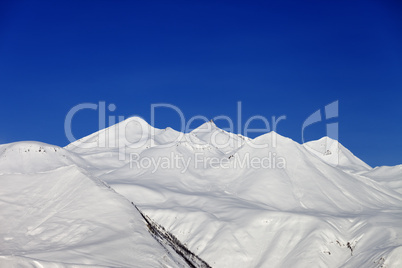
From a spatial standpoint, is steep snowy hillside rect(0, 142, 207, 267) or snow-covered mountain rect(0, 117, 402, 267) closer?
steep snowy hillside rect(0, 142, 207, 267)

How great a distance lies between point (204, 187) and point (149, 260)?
335 ft

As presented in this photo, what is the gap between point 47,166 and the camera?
16475 centimetres

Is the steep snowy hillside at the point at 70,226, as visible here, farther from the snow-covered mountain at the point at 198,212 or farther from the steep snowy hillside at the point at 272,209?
the steep snowy hillside at the point at 272,209

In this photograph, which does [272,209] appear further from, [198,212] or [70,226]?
[70,226]

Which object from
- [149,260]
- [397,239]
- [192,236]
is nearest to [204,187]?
[192,236]

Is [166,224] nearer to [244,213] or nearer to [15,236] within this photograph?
[244,213]

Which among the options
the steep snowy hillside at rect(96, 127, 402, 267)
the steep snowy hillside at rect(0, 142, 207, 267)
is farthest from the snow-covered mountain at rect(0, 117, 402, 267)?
the steep snowy hillside at rect(96, 127, 402, 267)

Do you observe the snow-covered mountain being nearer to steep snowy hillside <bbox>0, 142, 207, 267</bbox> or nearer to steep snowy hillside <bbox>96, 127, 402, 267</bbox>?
steep snowy hillside <bbox>0, 142, 207, 267</bbox>

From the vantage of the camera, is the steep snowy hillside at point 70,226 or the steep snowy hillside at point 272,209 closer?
the steep snowy hillside at point 70,226

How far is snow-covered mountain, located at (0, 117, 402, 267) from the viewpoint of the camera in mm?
78312

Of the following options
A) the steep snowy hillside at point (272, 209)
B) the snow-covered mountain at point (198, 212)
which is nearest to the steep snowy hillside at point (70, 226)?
the snow-covered mountain at point (198, 212)

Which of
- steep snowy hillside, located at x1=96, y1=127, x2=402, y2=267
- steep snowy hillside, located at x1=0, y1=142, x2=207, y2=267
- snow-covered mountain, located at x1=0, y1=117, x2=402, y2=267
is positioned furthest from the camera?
steep snowy hillside, located at x1=96, y1=127, x2=402, y2=267

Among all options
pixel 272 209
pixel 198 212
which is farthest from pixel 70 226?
pixel 272 209

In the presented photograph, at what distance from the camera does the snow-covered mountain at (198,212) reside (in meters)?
78.3
